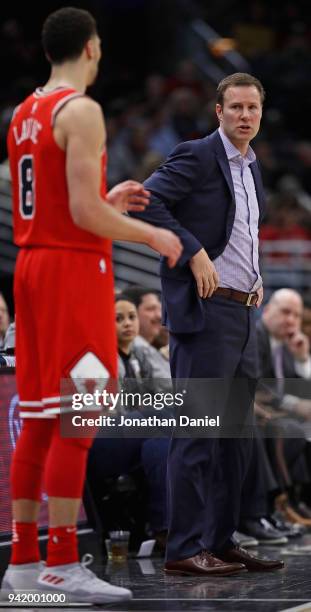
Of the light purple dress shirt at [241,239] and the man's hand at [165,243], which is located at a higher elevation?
the light purple dress shirt at [241,239]

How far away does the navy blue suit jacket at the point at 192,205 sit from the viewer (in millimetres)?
5242

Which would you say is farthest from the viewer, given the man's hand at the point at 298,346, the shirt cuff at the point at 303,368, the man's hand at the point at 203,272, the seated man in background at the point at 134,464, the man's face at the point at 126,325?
the shirt cuff at the point at 303,368

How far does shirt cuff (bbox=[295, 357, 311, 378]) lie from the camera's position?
9344mm

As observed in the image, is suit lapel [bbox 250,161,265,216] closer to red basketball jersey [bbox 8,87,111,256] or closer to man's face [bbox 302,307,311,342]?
red basketball jersey [bbox 8,87,111,256]

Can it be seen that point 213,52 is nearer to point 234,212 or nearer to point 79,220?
point 234,212

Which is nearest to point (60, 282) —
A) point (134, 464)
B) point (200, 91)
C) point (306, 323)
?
point (134, 464)

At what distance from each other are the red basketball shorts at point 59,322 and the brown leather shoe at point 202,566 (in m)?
1.31

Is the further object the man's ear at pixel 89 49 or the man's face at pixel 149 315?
the man's face at pixel 149 315

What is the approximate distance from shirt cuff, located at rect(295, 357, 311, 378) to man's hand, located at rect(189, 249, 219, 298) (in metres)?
4.30

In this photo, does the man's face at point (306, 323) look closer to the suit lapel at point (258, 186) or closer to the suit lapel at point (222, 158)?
the suit lapel at point (258, 186)

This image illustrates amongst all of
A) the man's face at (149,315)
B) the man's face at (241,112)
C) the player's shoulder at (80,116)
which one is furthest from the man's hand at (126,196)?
the man's face at (149,315)

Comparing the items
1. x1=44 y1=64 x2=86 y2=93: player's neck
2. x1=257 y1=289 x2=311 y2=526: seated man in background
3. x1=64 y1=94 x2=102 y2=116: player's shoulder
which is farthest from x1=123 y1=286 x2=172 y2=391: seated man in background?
x1=64 y1=94 x2=102 y2=116: player's shoulder

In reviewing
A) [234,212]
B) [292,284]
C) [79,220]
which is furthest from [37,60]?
[79,220]

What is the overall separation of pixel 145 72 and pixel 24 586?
45.4 ft
